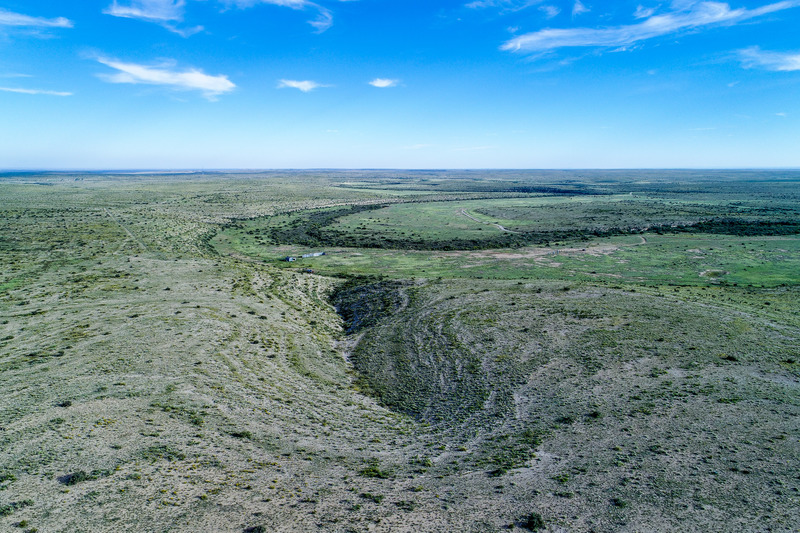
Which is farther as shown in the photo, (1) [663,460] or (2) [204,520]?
(1) [663,460]

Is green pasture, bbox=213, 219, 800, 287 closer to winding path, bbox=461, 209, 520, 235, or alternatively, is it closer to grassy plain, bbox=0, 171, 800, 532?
grassy plain, bbox=0, 171, 800, 532

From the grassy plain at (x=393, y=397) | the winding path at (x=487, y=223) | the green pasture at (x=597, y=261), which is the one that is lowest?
the grassy plain at (x=393, y=397)

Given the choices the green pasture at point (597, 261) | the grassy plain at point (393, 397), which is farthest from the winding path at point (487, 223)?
the grassy plain at point (393, 397)

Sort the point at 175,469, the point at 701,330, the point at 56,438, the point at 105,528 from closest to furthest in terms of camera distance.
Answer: the point at 105,528 → the point at 175,469 → the point at 56,438 → the point at 701,330

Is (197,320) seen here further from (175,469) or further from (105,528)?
(105,528)

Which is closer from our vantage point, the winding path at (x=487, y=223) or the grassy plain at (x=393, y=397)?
the grassy plain at (x=393, y=397)

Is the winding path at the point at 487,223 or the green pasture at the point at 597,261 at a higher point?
the winding path at the point at 487,223

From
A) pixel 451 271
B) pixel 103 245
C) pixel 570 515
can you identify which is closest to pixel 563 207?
pixel 451 271

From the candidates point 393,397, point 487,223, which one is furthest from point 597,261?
point 393,397

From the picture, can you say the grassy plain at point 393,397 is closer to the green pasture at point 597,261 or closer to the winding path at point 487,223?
the green pasture at point 597,261
